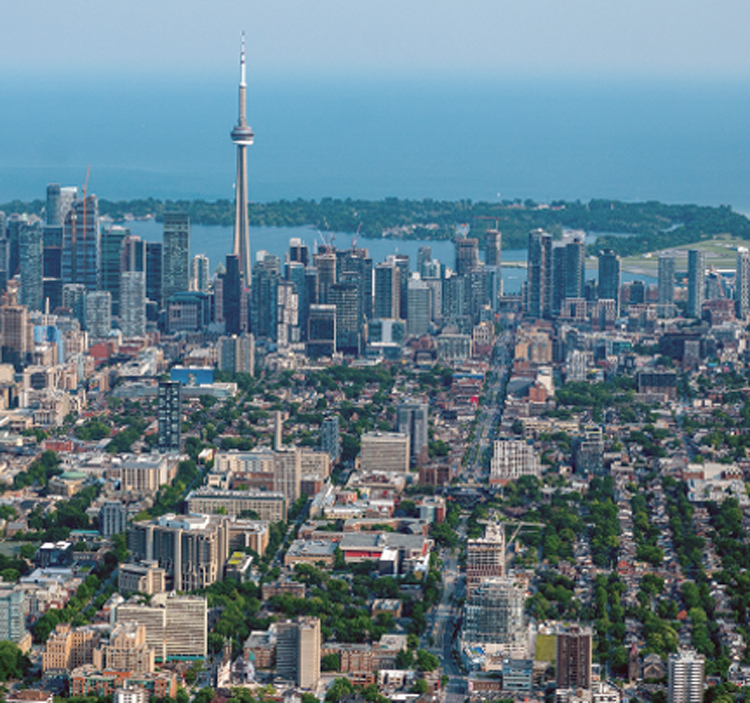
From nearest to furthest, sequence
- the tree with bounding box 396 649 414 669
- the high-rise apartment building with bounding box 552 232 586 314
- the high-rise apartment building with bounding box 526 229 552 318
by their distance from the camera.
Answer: the tree with bounding box 396 649 414 669 → the high-rise apartment building with bounding box 526 229 552 318 → the high-rise apartment building with bounding box 552 232 586 314

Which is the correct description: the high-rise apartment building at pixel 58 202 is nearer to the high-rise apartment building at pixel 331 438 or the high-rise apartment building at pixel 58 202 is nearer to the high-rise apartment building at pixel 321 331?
the high-rise apartment building at pixel 321 331

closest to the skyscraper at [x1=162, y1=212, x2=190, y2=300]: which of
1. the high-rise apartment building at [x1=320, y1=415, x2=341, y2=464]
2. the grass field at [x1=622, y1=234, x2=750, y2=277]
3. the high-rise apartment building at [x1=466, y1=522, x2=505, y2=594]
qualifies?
the grass field at [x1=622, y1=234, x2=750, y2=277]

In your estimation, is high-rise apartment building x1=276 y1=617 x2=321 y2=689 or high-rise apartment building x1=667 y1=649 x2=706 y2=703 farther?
high-rise apartment building x1=276 y1=617 x2=321 y2=689

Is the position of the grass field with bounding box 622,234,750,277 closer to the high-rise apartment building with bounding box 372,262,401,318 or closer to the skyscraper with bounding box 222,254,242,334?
the high-rise apartment building with bounding box 372,262,401,318

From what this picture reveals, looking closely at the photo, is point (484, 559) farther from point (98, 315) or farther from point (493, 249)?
point (493, 249)

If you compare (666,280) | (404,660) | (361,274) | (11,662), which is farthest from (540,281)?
(11,662)

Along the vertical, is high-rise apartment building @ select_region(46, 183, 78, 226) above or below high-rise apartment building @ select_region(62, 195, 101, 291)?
above
